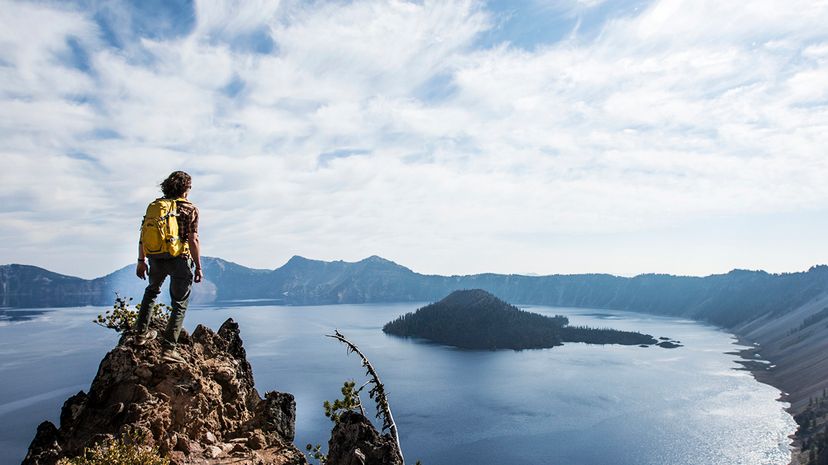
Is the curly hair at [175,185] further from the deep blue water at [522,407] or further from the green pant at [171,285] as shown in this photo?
the deep blue water at [522,407]

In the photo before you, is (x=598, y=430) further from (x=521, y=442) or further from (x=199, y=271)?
(x=199, y=271)

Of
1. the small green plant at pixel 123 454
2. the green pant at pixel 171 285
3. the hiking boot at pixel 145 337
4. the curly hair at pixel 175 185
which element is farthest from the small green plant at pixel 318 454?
the curly hair at pixel 175 185

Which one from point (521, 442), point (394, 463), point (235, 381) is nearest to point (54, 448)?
point (235, 381)

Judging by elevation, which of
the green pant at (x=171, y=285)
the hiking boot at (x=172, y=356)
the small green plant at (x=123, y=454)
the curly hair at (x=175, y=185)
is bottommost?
the small green plant at (x=123, y=454)

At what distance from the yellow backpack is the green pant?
384mm

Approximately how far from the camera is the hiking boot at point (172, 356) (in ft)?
40.8

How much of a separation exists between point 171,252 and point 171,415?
374 cm

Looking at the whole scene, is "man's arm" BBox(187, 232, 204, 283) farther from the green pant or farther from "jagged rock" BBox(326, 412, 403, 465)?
"jagged rock" BBox(326, 412, 403, 465)

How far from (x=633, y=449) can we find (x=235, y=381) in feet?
363

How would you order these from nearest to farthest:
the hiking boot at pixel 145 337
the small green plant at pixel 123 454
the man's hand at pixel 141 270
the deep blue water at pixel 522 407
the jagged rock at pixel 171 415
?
the small green plant at pixel 123 454
the jagged rock at pixel 171 415
the man's hand at pixel 141 270
the hiking boot at pixel 145 337
the deep blue water at pixel 522 407

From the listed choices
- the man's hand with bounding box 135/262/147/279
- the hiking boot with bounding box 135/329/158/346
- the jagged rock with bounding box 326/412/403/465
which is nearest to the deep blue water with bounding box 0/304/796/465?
the jagged rock with bounding box 326/412/403/465

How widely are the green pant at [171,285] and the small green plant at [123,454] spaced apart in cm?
271

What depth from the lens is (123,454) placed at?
32.2ft

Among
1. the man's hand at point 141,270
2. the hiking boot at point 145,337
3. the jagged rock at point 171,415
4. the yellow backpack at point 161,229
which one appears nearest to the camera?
the jagged rock at point 171,415
